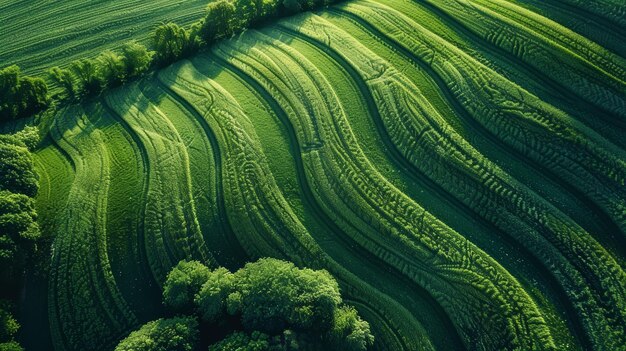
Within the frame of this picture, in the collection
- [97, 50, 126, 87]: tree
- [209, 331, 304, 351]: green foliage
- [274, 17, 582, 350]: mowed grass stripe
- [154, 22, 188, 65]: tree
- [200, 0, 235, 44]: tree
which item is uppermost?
[200, 0, 235, 44]: tree

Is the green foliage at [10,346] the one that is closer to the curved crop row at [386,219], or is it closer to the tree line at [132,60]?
the curved crop row at [386,219]

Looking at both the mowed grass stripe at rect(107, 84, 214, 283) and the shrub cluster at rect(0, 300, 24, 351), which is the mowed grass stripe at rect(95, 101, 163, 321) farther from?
the shrub cluster at rect(0, 300, 24, 351)

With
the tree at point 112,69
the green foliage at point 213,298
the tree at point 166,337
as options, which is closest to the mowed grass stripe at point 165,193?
the tree at point 112,69

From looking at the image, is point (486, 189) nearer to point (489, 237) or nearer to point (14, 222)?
point (489, 237)

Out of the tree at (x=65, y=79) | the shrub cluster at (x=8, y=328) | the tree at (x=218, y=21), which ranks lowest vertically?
the shrub cluster at (x=8, y=328)

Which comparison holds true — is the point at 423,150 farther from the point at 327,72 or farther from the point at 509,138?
the point at 327,72

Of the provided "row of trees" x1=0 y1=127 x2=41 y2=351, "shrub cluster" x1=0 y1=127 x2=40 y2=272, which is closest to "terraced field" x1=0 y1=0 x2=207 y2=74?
"shrub cluster" x1=0 y1=127 x2=40 y2=272
